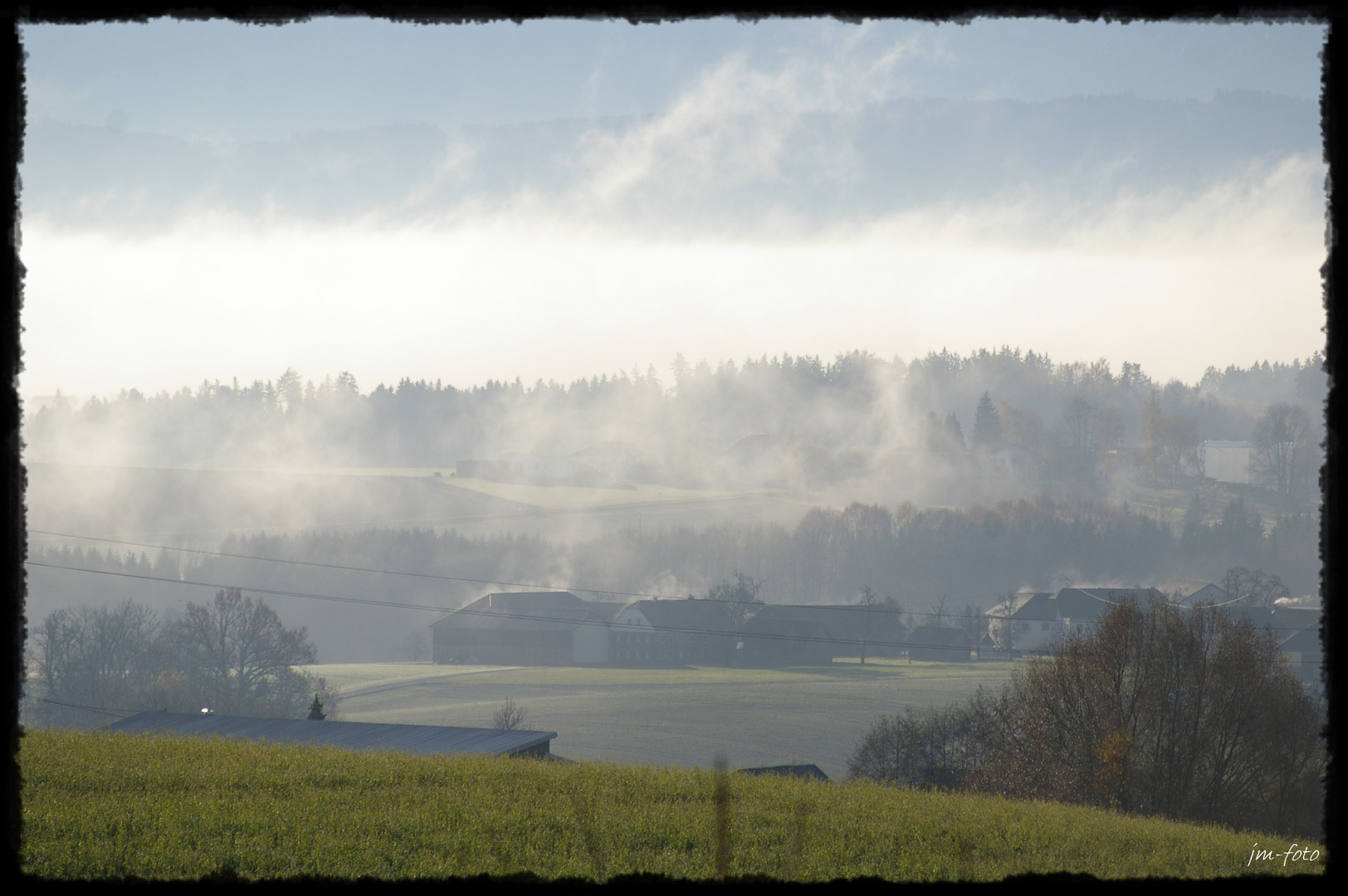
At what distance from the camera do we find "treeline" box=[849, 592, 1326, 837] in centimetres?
3312

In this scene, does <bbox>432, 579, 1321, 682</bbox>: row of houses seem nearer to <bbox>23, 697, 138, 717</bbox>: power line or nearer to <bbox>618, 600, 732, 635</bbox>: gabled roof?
<bbox>618, 600, 732, 635</bbox>: gabled roof

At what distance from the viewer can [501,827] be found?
34.6 ft

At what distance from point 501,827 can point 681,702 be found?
7337 centimetres

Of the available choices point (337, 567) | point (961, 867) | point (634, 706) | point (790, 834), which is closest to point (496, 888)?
point (961, 867)

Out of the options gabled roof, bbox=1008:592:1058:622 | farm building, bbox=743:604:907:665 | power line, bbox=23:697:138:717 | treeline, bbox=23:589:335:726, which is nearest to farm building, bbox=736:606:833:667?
farm building, bbox=743:604:907:665

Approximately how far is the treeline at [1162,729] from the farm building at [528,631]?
264 feet

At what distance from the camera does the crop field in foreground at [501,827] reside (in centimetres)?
888

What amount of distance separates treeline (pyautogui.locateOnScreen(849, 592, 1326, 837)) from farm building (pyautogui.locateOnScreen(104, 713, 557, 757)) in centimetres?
1359

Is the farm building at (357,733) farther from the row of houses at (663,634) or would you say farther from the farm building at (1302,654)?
the row of houses at (663,634)

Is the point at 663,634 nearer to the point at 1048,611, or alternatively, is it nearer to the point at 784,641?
the point at 784,641

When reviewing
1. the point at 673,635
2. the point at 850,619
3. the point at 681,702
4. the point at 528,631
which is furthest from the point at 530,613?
the point at 681,702

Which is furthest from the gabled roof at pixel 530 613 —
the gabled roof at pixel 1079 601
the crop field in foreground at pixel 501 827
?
the crop field in foreground at pixel 501 827

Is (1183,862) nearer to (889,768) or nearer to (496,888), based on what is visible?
(496,888)

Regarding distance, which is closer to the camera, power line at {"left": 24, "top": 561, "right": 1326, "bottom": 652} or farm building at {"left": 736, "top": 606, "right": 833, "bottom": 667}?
farm building at {"left": 736, "top": 606, "right": 833, "bottom": 667}
